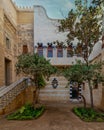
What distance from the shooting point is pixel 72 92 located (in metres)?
22.2

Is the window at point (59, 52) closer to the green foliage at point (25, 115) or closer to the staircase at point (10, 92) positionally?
the staircase at point (10, 92)

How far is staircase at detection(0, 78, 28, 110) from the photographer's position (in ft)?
43.4

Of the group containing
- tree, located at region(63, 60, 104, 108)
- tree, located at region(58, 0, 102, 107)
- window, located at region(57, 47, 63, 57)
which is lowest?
tree, located at region(63, 60, 104, 108)

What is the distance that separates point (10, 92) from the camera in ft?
48.2

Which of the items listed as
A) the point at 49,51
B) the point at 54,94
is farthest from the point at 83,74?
the point at 49,51

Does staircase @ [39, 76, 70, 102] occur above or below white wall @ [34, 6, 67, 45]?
below

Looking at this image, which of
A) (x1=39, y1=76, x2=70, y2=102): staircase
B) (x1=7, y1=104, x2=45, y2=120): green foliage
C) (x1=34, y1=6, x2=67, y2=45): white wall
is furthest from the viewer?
(x1=34, y1=6, x2=67, y2=45): white wall

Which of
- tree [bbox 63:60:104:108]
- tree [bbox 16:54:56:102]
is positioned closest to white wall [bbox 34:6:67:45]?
tree [bbox 16:54:56:102]

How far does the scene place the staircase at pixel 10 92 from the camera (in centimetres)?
1322

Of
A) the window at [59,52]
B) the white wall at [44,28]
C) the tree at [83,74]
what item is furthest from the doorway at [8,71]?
the tree at [83,74]

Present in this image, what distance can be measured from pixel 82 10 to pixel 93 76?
16.6ft

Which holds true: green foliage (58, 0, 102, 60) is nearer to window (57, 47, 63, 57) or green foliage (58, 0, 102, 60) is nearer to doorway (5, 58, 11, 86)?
window (57, 47, 63, 57)

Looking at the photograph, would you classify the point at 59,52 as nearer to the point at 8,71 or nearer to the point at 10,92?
the point at 8,71

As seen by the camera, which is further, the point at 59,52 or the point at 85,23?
the point at 59,52
